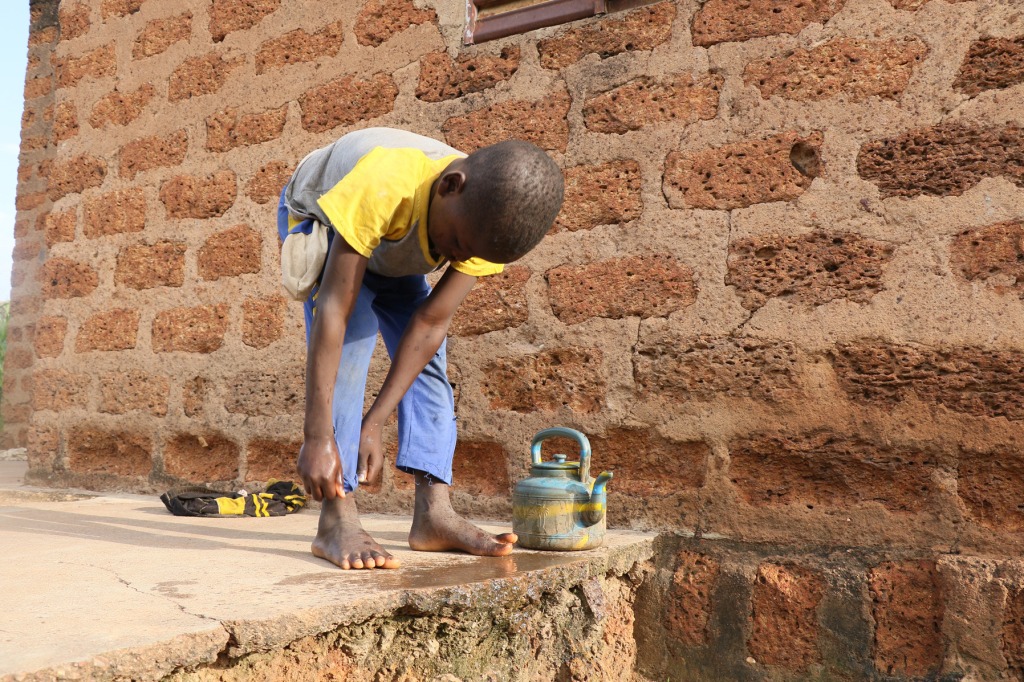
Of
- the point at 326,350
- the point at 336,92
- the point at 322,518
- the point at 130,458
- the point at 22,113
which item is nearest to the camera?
the point at 326,350

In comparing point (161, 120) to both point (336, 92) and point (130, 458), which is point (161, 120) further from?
point (130, 458)

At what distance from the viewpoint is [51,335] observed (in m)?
3.79

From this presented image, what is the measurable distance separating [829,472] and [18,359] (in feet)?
19.5

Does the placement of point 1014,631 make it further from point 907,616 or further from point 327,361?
point 327,361

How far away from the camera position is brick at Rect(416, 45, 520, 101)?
111 inches

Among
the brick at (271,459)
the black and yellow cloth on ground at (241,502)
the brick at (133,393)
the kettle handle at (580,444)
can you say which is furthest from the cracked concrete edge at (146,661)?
the brick at (133,393)

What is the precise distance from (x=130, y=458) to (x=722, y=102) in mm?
2698

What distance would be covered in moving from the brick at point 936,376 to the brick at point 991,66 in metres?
0.67

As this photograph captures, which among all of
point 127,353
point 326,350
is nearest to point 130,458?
point 127,353

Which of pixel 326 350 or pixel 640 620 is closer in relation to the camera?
pixel 326 350

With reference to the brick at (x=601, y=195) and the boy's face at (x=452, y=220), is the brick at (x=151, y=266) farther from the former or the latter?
the boy's face at (x=452, y=220)

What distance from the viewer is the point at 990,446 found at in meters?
2.12

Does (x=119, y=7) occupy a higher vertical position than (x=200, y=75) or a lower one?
higher

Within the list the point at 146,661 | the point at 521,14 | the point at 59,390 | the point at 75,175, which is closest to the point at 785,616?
the point at 146,661
